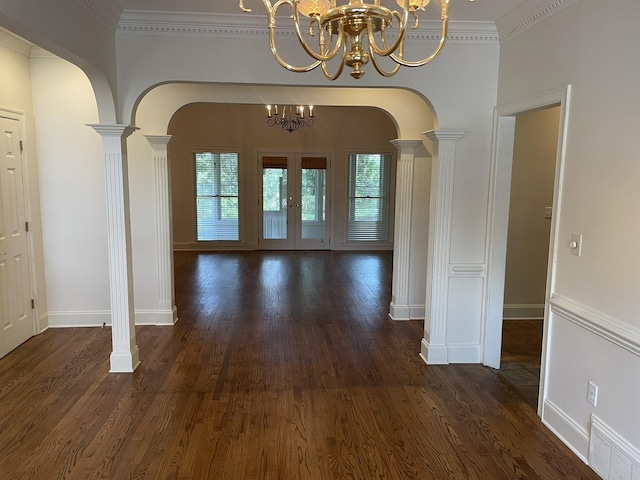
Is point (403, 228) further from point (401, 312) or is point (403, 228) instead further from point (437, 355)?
point (437, 355)

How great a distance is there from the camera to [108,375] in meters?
3.53

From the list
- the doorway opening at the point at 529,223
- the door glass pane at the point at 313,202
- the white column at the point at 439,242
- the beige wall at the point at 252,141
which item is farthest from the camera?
the door glass pane at the point at 313,202

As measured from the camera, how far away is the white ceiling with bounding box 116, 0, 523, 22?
302 centimetres

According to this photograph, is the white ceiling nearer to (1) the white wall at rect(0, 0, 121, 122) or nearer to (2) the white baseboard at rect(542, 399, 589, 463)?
(1) the white wall at rect(0, 0, 121, 122)

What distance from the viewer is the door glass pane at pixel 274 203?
9.69m

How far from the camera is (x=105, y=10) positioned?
9.95 feet

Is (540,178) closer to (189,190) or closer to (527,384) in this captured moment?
(527,384)

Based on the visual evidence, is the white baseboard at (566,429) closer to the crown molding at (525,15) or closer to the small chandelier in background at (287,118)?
the crown molding at (525,15)

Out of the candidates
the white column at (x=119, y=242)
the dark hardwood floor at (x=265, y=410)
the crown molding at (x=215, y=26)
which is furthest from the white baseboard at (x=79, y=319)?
the crown molding at (x=215, y=26)

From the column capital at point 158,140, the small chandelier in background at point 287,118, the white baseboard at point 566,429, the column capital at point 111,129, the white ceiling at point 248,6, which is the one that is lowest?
the white baseboard at point 566,429

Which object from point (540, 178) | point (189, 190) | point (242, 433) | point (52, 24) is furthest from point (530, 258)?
point (189, 190)

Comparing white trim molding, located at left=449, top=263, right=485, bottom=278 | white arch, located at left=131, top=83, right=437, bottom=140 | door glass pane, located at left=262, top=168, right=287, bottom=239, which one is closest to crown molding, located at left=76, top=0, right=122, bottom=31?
white arch, located at left=131, top=83, right=437, bottom=140

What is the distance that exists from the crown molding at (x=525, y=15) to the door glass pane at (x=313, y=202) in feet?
21.3

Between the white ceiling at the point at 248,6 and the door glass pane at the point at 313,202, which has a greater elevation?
the white ceiling at the point at 248,6
